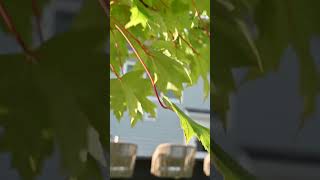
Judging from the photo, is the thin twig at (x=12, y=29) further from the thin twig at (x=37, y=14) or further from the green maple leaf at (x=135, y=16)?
the green maple leaf at (x=135, y=16)

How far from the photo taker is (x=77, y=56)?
0.93 feet

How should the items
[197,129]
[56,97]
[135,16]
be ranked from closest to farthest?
[56,97]
[197,129]
[135,16]

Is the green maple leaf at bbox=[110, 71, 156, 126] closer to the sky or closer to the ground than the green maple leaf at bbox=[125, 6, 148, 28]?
closer to the ground

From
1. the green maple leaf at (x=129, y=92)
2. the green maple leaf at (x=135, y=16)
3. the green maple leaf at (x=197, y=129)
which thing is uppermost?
the green maple leaf at (x=135, y=16)

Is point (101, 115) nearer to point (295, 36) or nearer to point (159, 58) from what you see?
point (295, 36)

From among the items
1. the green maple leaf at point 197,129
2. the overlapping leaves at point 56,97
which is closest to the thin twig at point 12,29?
the overlapping leaves at point 56,97

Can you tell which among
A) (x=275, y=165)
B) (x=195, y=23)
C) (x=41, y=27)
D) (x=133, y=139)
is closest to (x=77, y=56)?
(x=41, y=27)

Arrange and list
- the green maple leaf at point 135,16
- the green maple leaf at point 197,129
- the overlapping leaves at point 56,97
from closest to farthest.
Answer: the overlapping leaves at point 56,97 → the green maple leaf at point 197,129 → the green maple leaf at point 135,16

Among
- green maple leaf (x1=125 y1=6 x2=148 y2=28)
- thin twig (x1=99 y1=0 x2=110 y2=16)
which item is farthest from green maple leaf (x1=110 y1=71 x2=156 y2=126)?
thin twig (x1=99 y1=0 x2=110 y2=16)

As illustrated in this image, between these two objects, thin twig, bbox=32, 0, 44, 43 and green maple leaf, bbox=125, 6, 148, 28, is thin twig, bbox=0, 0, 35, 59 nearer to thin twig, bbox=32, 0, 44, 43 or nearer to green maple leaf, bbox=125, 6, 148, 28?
thin twig, bbox=32, 0, 44, 43

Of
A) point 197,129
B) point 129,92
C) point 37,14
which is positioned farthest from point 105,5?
point 129,92

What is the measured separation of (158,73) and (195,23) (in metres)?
0.16

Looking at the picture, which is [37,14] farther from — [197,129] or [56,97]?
[197,129]

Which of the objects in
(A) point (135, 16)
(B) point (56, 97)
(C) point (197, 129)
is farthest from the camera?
(A) point (135, 16)
